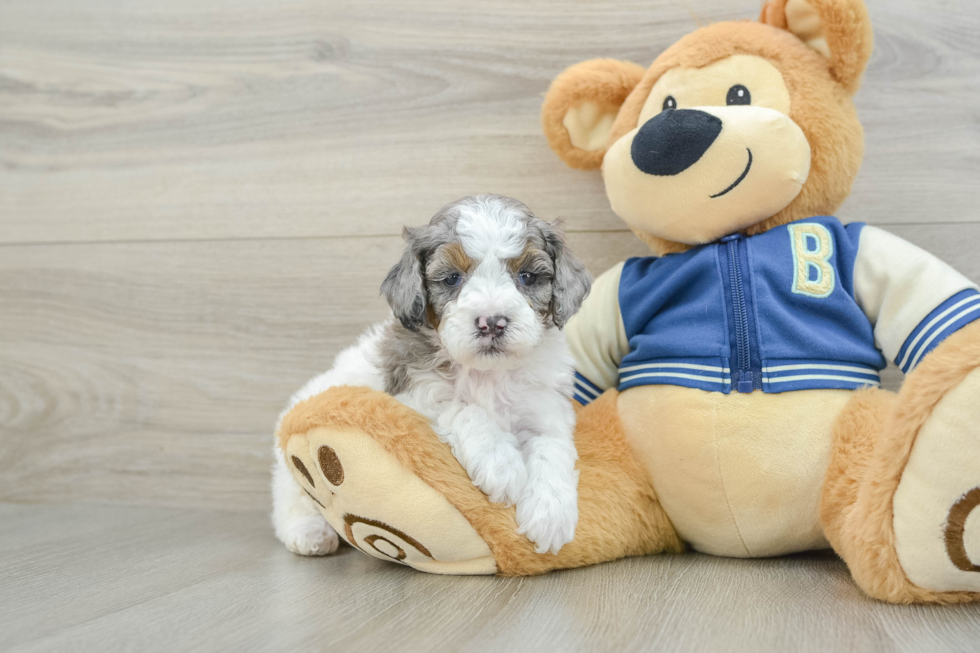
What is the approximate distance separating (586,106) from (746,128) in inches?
17.4

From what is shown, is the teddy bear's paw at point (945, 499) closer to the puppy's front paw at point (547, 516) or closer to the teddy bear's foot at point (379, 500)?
the puppy's front paw at point (547, 516)

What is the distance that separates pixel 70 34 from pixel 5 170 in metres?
0.50

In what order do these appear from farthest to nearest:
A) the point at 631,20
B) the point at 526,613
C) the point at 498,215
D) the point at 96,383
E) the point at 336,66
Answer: the point at 96,383, the point at 336,66, the point at 631,20, the point at 498,215, the point at 526,613

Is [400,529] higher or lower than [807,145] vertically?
lower

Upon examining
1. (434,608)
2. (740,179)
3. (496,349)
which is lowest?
(434,608)

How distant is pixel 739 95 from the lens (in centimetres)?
158

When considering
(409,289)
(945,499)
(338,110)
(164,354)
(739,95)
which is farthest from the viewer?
(164,354)

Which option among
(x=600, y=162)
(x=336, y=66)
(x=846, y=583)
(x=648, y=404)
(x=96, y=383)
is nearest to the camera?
(x=846, y=583)

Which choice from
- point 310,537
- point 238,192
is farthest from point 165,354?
point 310,537

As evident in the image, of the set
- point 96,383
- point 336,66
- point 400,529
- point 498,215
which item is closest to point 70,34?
point 336,66

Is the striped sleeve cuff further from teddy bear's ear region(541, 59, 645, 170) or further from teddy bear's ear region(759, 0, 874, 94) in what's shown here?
teddy bear's ear region(759, 0, 874, 94)

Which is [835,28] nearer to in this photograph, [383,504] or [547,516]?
[547,516]

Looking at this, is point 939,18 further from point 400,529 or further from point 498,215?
point 400,529

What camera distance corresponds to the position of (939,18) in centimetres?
186
